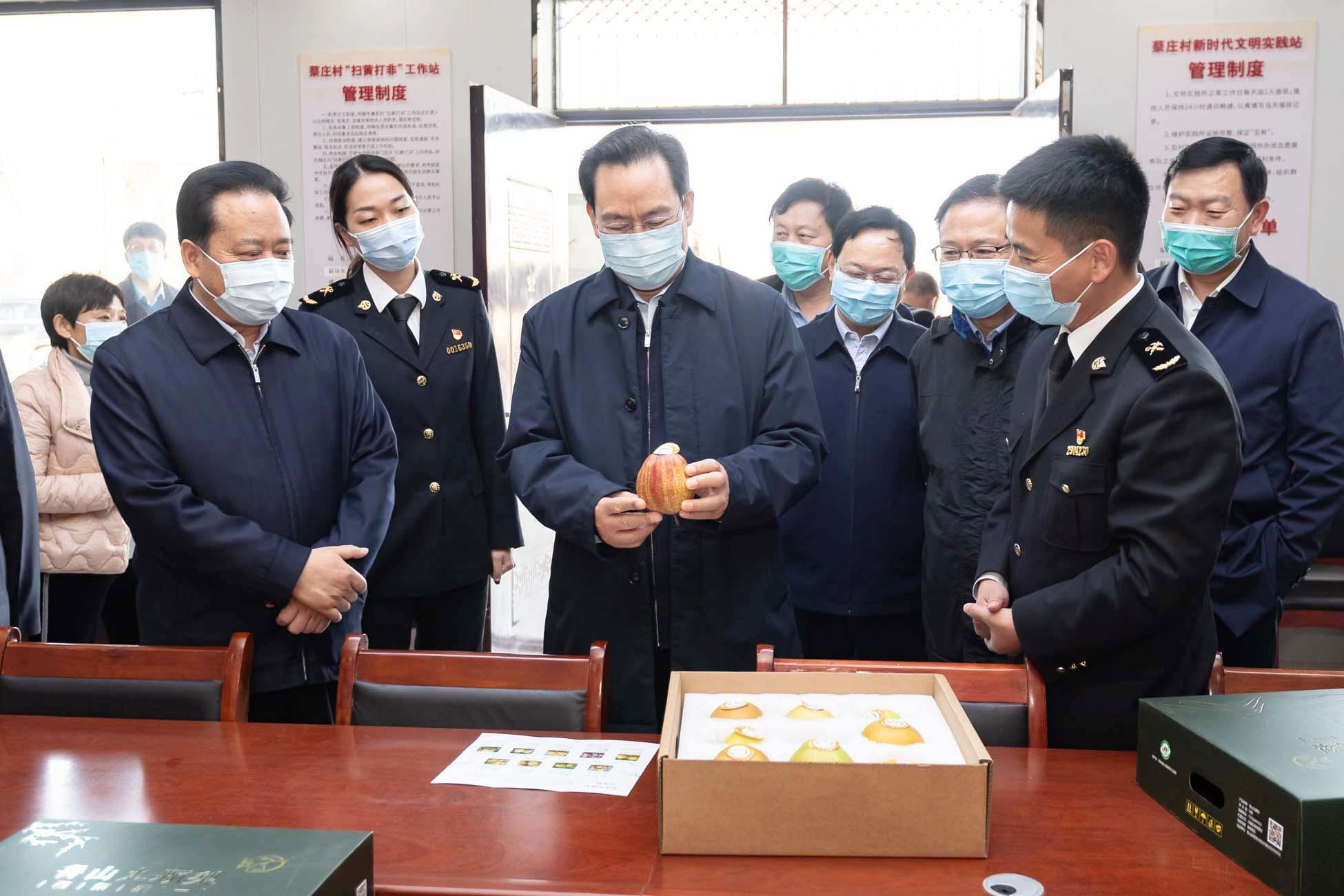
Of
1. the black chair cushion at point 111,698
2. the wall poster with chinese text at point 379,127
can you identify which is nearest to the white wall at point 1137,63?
the wall poster with chinese text at point 379,127

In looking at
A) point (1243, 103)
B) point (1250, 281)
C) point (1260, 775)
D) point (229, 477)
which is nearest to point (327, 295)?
point (229, 477)

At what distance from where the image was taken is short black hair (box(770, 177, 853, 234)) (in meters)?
3.20

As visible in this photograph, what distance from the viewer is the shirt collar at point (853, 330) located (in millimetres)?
2762

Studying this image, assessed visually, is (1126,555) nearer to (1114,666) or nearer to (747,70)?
(1114,666)

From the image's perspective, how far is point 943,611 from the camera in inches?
94.5

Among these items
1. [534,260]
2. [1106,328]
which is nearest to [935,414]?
[1106,328]

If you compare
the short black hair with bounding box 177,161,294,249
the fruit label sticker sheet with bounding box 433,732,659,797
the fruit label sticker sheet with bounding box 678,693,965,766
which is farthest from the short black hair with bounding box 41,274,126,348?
the fruit label sticker sheet with bounding box 678,693,965,766

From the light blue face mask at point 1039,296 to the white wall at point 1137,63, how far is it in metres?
2.66

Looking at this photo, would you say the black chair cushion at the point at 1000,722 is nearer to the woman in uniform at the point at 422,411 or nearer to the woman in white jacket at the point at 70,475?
the woman in uniform at the point at 422,411

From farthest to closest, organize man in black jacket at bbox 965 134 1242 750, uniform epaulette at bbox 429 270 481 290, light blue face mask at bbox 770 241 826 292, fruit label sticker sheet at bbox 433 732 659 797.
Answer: light blue face mask at bbox 770 241 826 292
uniform epaulette at bbox 429 270 481 290
man in black jacket at bbox 965 134 1242 750
fruit label sticker sheet at bbox 433 732 659 797

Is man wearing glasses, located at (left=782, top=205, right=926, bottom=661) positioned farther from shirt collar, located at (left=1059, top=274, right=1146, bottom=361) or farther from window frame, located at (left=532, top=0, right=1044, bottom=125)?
window frame, located at (left=532, top=0, right=1044, bottom=125)

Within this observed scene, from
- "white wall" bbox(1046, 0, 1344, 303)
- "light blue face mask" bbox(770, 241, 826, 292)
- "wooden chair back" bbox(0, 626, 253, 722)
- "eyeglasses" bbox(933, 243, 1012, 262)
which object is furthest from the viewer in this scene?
"white wall" bbox(1046, 0, 1344, 303)

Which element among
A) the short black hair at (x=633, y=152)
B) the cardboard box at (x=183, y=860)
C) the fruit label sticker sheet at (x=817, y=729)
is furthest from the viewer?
the short black hair at (x=633, y=152)

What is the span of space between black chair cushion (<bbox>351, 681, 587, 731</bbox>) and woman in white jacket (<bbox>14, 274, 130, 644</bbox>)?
6.29ft
